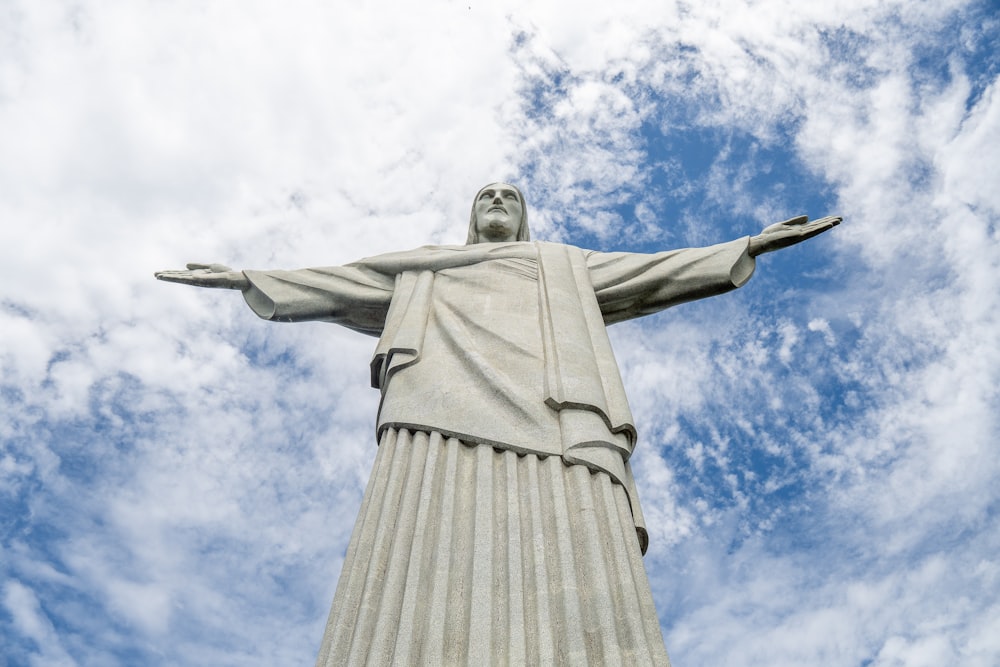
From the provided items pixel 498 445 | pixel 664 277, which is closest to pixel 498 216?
pixel 664 277

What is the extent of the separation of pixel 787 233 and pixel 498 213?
3.26m

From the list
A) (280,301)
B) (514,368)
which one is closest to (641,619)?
(514,368)

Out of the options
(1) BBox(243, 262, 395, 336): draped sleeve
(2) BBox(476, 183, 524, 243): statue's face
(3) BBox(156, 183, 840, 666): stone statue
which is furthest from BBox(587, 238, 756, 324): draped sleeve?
(1) BBox(243, 262, 395, 336): draped sleeve

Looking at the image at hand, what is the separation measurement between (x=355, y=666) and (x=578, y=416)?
255 cm

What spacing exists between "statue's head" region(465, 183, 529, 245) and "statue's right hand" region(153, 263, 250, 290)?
257 cm

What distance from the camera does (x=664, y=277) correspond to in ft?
31.3

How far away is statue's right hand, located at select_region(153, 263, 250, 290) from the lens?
9.75 metres

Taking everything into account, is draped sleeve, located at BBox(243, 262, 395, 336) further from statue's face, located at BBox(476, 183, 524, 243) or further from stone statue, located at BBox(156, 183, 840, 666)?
statue's face, located at BBox(476, 183, 524, 243)

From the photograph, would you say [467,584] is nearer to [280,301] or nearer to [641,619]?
[641,619]

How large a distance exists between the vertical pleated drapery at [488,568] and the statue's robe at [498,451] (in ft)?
0.04

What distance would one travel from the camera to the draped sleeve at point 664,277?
9.37 m

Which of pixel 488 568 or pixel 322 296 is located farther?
pixel 322 296

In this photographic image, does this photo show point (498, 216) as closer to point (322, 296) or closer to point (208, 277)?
point (322, 296)

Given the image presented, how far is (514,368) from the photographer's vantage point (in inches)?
305
